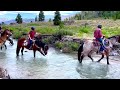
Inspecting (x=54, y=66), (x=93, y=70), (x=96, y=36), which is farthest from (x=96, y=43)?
(x=54, y=66)

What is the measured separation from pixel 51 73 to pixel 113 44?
1.41 meters

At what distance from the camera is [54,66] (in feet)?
33.1

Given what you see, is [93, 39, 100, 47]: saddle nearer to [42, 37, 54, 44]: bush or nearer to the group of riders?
the group of riders

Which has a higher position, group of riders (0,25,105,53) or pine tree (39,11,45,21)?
pine tree (39,11,45,21)

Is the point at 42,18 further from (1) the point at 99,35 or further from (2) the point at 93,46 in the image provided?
(2) the point at 93,46

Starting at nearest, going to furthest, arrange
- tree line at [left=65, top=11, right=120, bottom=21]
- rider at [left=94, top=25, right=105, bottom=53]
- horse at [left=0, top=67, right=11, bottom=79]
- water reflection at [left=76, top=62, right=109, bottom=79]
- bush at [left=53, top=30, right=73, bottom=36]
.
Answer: tree line at [left=65, top=11, right=120, bottom=21], horse at [left=0, top=67, right=11, bottom=79], water reflection at [left=76, top=62, right=109, bottom=79], rider at [left=94, top=25, right=105, bottom=53], bush at [left=53, top=30, right=73, bottom=36]

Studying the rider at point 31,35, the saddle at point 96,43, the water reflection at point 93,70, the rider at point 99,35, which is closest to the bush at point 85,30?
the rider at point 99,35

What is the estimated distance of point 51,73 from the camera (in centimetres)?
991

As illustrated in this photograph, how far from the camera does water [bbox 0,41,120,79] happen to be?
32.3ft

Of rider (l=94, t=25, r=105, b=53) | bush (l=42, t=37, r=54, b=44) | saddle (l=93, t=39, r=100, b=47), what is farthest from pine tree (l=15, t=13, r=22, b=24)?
saddle (l=93, t=39, r=100, b=47)

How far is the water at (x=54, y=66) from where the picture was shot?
9.84 m

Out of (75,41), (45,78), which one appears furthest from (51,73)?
(75,41)

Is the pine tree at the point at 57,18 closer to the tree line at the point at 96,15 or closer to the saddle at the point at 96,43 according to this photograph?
the tree line at the point at 96,15
